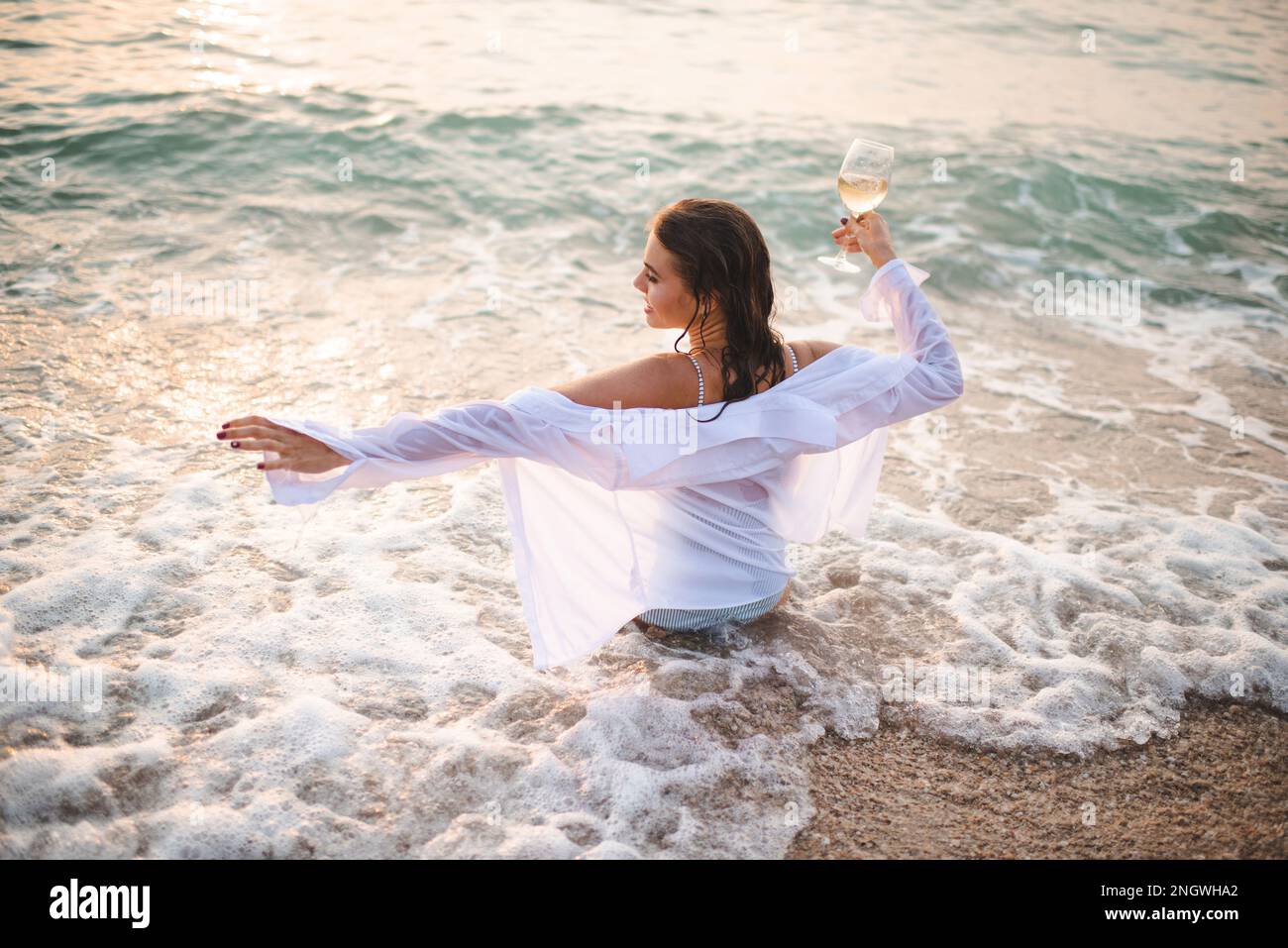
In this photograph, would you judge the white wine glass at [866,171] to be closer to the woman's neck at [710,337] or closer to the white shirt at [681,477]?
the white shirt at [681,477]

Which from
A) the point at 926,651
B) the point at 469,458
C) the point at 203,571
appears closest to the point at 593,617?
the point at 469,458

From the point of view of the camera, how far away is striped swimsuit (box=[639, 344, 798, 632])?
3.57 meters

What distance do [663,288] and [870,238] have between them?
82cm

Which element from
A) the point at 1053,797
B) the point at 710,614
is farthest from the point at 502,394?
the point at 1053,797

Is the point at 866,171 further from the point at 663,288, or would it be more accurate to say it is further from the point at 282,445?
the point at 282,445

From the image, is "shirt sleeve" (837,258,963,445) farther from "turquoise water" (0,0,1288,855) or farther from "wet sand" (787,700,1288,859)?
"wet sand" (787,700,1288,859)

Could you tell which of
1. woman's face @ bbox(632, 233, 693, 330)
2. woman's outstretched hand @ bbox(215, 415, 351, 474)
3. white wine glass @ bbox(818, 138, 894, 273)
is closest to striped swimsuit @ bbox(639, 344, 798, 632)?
woman's face @ bbox(632, 233, 693, 330)

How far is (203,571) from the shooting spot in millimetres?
3967

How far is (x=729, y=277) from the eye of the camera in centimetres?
320

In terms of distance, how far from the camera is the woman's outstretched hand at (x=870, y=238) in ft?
11.3

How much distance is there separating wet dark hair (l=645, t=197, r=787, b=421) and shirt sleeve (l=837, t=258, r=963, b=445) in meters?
0.37
